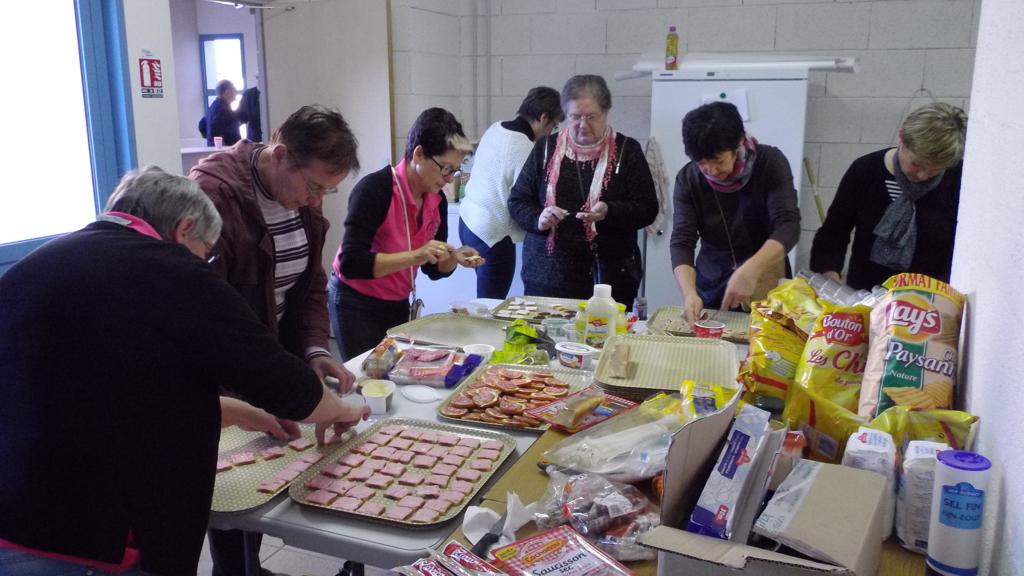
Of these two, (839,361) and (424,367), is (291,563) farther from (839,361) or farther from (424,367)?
(839,361)

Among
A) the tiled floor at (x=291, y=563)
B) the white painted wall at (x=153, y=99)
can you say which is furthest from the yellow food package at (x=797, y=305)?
the white painted wall at (x=153, y=99)

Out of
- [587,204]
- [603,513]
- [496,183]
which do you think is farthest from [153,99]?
[603,513]

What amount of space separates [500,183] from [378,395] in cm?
192

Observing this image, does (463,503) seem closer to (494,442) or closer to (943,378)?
(494,442)

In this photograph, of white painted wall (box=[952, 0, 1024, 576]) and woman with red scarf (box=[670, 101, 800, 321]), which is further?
woman with red scarf (box=[670, 101, 800, 321])

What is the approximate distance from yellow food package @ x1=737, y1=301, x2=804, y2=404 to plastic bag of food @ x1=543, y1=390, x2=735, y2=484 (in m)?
0.14

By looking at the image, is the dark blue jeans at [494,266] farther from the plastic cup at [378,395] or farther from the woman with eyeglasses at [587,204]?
the plastic cup at [378,395]

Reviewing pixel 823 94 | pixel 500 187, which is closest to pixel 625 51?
pixel 823 94

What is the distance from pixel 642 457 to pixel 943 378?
522mm

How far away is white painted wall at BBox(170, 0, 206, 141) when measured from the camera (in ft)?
25.9

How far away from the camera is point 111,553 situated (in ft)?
3.92

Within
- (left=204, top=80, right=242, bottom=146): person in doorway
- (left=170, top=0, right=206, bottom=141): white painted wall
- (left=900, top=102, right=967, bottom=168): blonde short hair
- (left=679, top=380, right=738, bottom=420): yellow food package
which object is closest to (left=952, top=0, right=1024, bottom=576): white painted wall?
(left=679, top=380, right=738, bottom=420): yellow food package

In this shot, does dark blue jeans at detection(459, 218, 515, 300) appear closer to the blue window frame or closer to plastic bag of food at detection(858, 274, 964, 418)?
the blue window frame

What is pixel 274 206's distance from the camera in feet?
6.11
